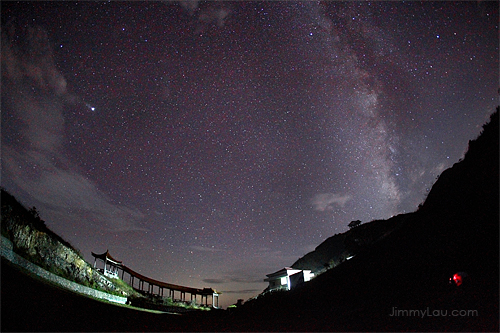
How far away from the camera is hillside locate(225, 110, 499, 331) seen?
10461 mm

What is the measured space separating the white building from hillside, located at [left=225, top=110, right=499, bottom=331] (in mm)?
11823

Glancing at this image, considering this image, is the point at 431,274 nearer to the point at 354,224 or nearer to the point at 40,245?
the point at 40,245

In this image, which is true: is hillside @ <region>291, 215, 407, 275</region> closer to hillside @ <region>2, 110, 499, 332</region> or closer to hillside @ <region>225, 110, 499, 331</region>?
hillside @ <region>225, 110, 499, 331</region>

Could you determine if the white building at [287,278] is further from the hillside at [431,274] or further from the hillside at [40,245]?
the hillside at [40,245]

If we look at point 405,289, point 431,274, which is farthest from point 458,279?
point 405,289

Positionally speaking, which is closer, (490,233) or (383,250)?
(490,233)

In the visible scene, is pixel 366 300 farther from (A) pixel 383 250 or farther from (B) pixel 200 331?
(B) pixel 200 331

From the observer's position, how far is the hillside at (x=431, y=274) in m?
10.5

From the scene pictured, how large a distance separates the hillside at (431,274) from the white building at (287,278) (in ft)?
38.8

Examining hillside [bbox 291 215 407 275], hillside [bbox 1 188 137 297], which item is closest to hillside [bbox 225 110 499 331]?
hillside [bbox 1 188 137 297]

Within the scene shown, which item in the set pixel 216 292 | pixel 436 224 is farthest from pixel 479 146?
pixel 216 292

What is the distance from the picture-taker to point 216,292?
4522 centimetres

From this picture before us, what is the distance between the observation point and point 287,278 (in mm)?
36625

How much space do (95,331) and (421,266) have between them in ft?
60.2
